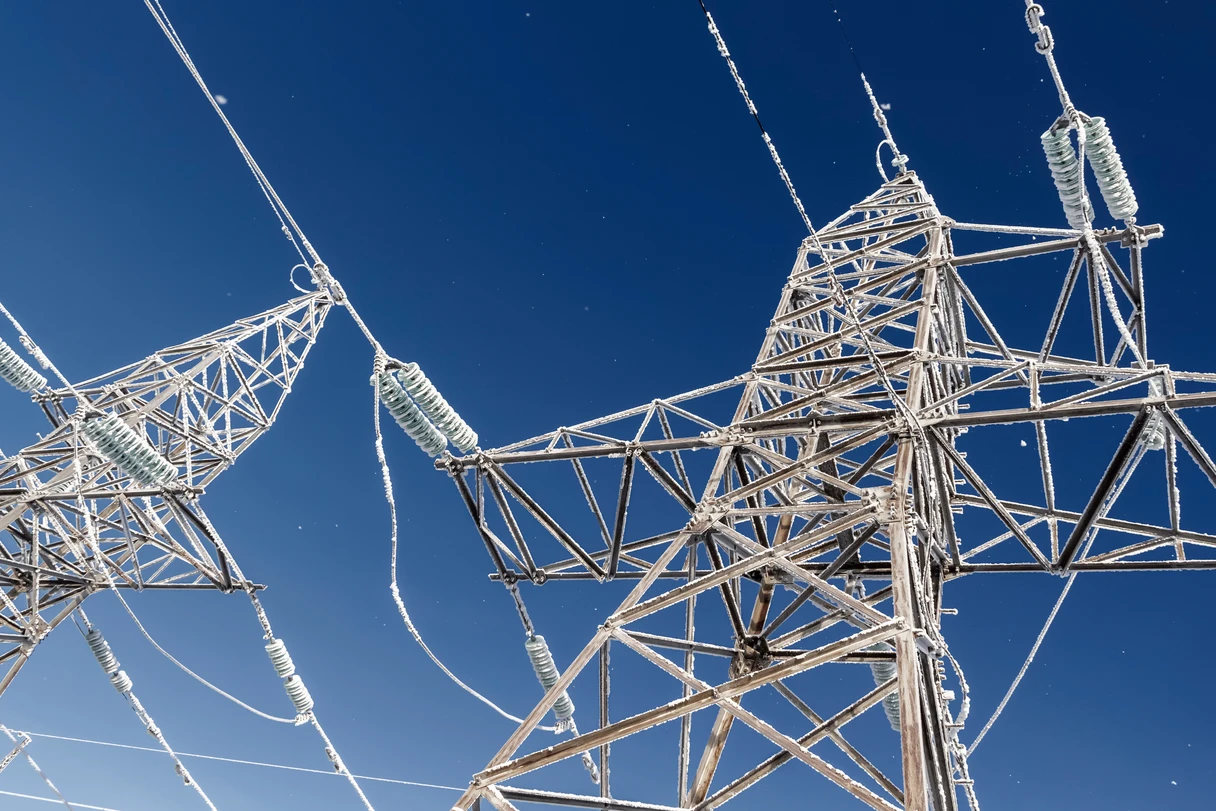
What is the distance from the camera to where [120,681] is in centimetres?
1834

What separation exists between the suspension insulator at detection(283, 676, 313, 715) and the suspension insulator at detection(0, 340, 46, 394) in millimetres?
8142

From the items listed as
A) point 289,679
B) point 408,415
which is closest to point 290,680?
point 289,679

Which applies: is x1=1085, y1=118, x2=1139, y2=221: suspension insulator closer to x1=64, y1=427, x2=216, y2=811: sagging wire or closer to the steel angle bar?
the steel angle bar

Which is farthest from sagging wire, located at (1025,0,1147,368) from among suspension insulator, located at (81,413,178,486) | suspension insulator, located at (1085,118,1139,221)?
suspension insulator, located at (81,413,178,486)

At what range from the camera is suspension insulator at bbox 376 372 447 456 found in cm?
1063

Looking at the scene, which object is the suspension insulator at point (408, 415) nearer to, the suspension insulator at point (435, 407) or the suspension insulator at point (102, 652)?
the suspension insulator at point (435, 407)

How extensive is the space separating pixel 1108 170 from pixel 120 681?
20.0 metres

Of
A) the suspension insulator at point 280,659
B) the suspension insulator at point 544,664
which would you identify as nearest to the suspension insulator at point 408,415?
the suspension insulator at point 544,664

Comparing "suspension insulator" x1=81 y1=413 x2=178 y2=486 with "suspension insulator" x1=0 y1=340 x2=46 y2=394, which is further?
"suspension insulator" x1=0 y1=340 x2=46 y2=394

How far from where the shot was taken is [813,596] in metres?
9.79

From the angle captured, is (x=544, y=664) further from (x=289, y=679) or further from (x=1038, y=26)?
(x=1038, y=26)

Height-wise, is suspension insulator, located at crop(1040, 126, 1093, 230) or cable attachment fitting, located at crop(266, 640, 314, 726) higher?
suspension insulator, located at crop(1040, 126, 1093, 230)

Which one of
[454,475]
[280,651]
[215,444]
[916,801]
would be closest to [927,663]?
[916,801]

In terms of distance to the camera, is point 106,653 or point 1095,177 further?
point 106,653
